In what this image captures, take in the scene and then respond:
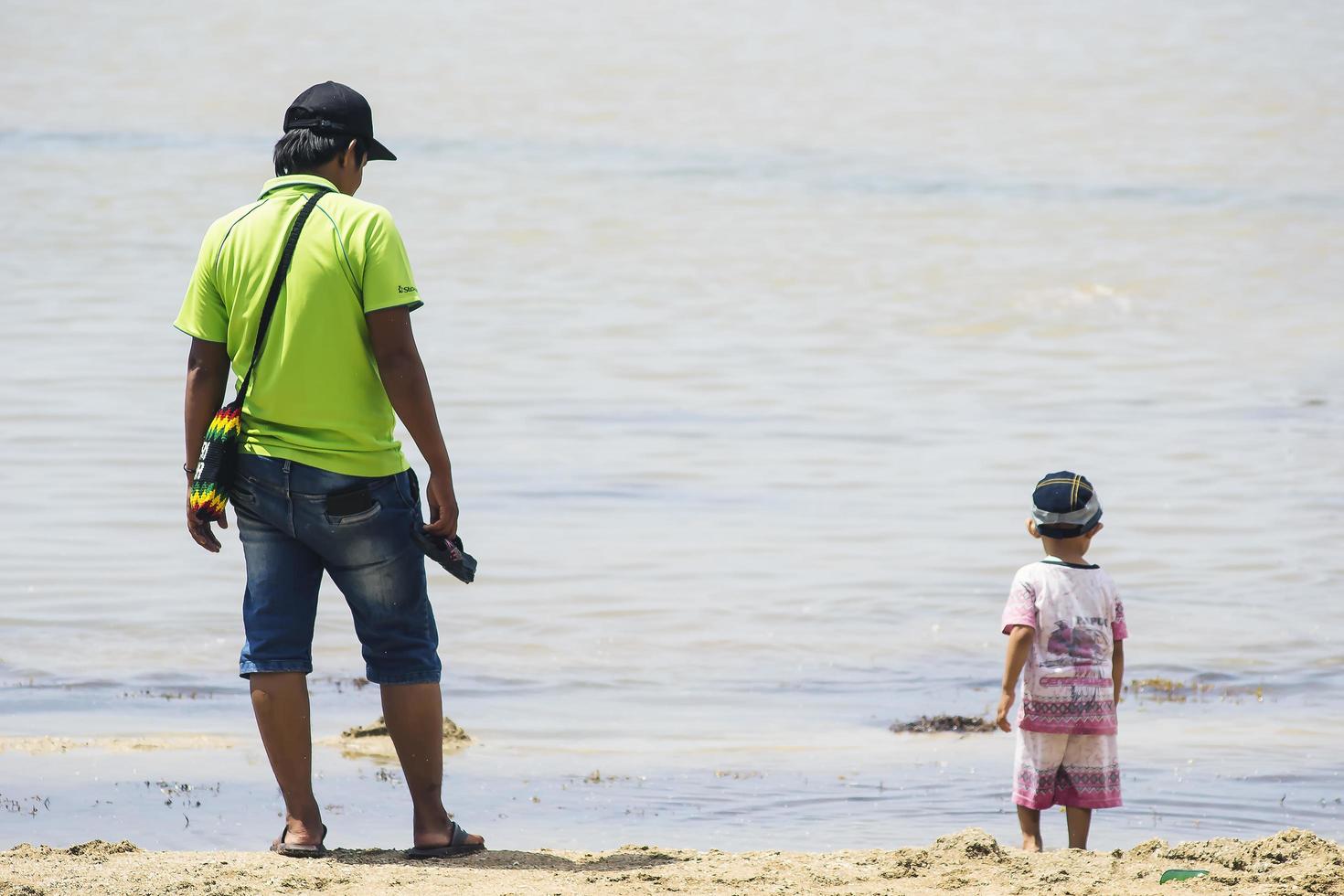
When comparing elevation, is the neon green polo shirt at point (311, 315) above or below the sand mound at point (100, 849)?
above

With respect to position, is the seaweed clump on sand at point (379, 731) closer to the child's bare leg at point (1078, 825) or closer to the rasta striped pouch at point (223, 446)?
the rasta striped pouch at point (223, 446)

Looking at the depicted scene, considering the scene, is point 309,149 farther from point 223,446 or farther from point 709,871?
point 709,871

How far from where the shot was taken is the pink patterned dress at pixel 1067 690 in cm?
527

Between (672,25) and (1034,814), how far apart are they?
6661 cm

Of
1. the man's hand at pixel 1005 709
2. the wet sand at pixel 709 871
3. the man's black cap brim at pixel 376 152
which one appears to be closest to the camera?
the wet sand at pixel 709 871

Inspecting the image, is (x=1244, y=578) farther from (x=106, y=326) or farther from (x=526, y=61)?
(x=526, y=61)

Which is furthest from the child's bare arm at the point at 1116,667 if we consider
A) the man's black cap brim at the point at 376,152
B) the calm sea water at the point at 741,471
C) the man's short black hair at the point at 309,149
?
the man's short black hair at the point at 309,149

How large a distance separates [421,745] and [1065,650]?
1834mm

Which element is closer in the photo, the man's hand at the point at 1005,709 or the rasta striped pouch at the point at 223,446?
the rasta striped pouch at the point at 223,446

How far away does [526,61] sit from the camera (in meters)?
59.9

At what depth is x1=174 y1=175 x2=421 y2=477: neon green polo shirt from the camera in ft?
14.6

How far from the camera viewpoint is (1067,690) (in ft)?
17.3

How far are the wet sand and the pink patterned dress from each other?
1.26 feet

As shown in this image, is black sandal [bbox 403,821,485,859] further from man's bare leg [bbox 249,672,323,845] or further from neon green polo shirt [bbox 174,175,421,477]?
neon green polo shirt [bbox 174,175,421,477]
